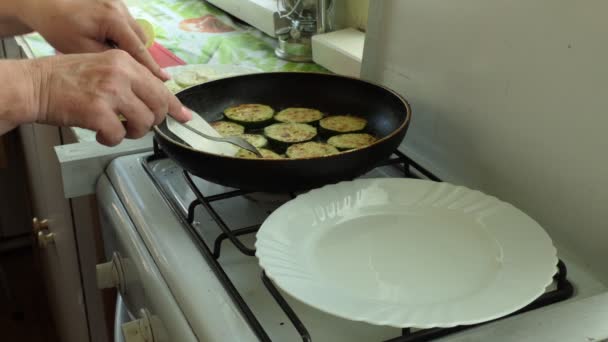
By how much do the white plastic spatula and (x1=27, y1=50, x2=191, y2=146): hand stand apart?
3.2 inches

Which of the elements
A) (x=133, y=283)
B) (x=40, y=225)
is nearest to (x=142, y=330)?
(x=133, y=283)

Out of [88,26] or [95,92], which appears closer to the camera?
[95,92]

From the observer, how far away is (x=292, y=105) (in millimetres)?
1017

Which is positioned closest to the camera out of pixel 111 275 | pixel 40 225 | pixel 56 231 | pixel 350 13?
pixel 111 275

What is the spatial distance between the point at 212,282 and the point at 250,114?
0.37m

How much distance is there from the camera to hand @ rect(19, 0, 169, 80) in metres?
0.90

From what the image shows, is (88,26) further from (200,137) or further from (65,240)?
(65,240)

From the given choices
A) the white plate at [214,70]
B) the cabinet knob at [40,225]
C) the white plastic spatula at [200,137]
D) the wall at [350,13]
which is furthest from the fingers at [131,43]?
the cabinet knob at [40,225]

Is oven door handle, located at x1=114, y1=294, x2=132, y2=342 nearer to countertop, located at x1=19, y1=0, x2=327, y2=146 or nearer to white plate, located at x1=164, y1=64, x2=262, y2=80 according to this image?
white plate, located at x1=164, y1=64, x2=262, y2=80

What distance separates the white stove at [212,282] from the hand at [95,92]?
125 mm

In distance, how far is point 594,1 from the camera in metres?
0.65

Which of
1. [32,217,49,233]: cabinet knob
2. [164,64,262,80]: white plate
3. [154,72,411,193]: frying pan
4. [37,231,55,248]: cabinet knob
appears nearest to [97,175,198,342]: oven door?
[154,72,411,193]: frying pan

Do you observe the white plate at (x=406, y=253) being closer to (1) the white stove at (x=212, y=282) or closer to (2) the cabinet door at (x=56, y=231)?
(1) the white stove at (x=212, y=282)

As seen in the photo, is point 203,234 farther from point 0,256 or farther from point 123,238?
point 0,256
